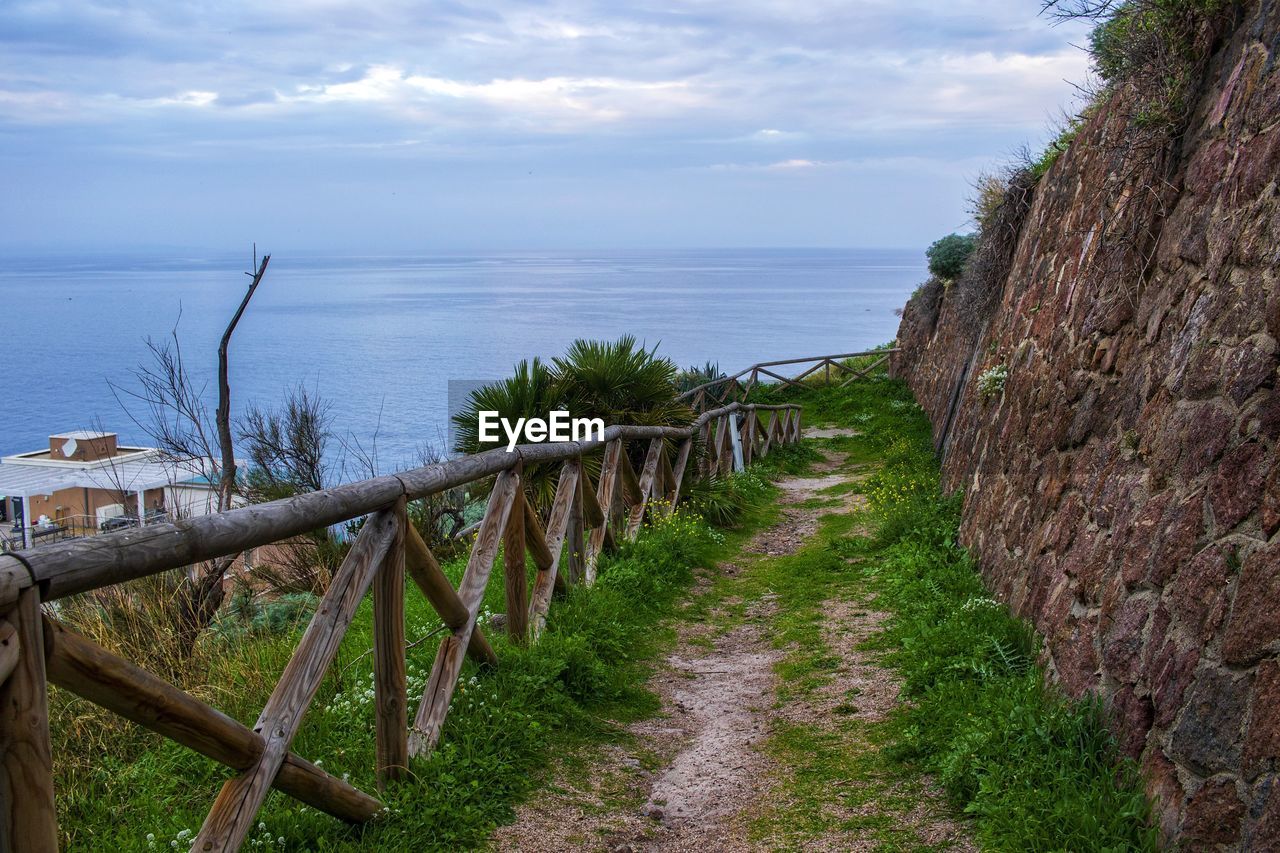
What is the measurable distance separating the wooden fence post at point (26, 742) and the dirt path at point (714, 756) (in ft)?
5.77

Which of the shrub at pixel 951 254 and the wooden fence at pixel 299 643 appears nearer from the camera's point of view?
the wooden fence at pixel 299 643

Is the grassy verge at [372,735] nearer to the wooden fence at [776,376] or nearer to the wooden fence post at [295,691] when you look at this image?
the wooden fence post at [295,691]

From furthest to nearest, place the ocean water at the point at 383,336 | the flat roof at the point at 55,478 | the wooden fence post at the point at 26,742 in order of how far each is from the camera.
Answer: the ocean water at the point at 383,336 → the flat roof at the point at 55,478 → the wooden fence post at the point at 26,742

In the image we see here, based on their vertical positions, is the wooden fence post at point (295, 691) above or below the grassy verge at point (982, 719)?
above

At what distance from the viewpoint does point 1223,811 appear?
2.81 m

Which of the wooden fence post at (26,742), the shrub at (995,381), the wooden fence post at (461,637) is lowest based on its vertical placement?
the wooden fence post at (461,637)

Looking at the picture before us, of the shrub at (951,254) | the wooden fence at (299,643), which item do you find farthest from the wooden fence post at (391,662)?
the shrub at (951,254)

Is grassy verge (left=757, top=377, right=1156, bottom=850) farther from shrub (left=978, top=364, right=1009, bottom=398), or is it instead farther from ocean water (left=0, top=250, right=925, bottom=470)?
ocean water (left=0, top=250, right=925, bottom=470)

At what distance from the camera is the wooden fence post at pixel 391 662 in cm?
346

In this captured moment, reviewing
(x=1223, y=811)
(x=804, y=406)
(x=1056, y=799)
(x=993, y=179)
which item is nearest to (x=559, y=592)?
(x=1056, y=799)

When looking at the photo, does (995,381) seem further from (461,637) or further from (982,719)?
(461,637)

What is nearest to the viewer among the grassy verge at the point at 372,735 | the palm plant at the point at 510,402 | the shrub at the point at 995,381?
the grassy verge at the point at 372,735

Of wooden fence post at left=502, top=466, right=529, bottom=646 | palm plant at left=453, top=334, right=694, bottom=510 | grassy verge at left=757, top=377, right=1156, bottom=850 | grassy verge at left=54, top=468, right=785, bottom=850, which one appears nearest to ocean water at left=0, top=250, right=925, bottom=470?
palm plant at left=453, top=334, right=694, bottom=510

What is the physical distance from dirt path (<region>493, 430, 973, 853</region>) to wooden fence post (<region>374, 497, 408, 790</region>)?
47cm
